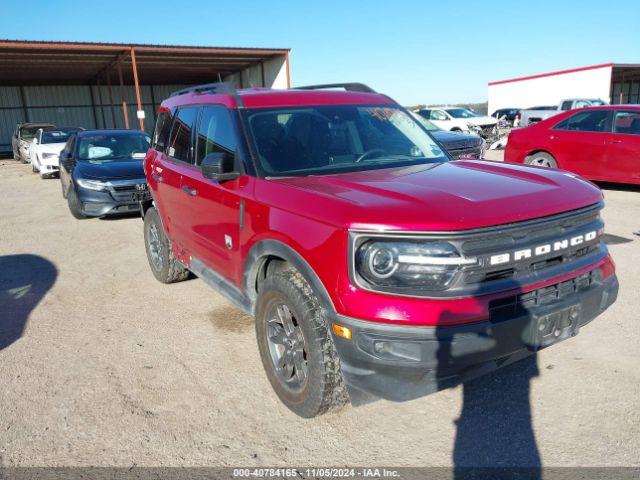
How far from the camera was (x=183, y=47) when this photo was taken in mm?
21859

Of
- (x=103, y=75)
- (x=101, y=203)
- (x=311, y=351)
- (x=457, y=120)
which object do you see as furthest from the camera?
(x=103, y=75)

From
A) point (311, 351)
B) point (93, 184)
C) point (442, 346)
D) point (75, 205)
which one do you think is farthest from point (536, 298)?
point (75, 205)

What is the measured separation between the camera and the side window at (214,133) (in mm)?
3675

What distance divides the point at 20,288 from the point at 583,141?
9134mm

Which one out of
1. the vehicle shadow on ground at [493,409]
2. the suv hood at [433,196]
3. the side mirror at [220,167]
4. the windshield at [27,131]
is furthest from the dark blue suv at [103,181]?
the windshield at [27,131]

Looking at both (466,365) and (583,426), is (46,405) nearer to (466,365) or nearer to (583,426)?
(466,365)

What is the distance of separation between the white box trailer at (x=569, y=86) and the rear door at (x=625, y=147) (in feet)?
92.0

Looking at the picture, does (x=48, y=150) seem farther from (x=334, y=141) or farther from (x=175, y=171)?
(x=334, y=141)

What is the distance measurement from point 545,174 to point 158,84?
121 ft

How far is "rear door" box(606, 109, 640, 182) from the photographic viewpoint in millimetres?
8914

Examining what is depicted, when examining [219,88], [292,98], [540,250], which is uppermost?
[219,88]

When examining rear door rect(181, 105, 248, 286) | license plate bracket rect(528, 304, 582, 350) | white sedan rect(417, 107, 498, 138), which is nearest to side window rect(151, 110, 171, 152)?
rear door rect(181, 105, 248, 286)

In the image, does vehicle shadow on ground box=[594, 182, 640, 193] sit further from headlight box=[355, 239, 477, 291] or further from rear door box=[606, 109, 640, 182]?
headlight box=[355, 239, 477, 291]

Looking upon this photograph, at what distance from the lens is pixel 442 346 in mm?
2371
